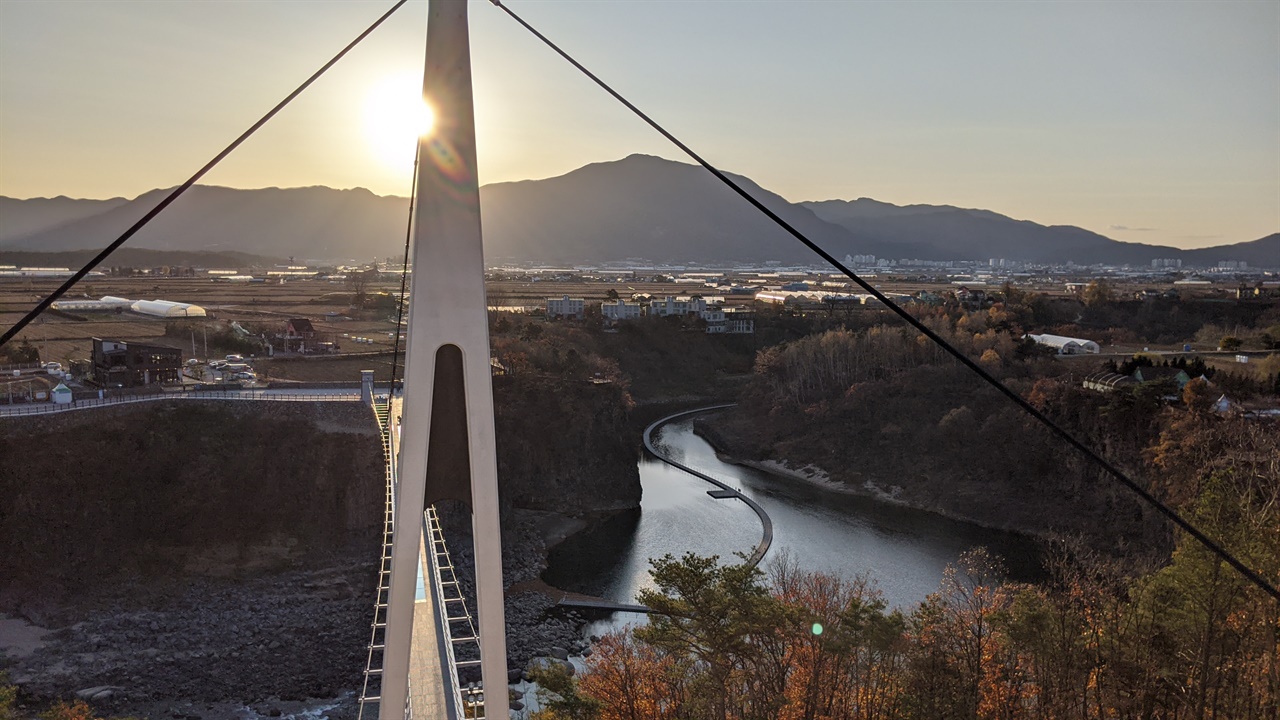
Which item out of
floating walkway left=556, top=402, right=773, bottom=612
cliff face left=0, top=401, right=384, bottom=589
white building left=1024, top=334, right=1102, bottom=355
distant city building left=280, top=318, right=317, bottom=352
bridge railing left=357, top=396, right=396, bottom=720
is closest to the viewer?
bridge railing left=357, top=396, right=396, bottom=720

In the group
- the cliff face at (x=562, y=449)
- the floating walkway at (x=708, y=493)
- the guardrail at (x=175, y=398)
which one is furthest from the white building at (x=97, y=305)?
the floating walkway at (x=708, y=493)

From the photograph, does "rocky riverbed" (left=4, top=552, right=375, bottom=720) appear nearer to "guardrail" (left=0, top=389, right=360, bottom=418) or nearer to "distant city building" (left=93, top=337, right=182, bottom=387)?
"guardrail" (left=0, top=389, right=360, bottom=418)

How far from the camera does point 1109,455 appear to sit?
28.8 metres

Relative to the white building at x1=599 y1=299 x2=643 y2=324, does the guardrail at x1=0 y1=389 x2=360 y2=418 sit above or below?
below

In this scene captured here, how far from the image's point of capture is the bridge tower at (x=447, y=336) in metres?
4.27

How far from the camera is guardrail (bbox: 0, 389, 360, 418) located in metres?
23.2

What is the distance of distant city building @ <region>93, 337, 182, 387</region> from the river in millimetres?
14622

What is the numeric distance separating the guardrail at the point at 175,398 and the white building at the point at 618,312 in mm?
27931

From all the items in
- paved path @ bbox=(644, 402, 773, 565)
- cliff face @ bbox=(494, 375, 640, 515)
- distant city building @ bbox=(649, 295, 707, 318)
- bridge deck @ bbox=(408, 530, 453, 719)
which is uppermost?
distant city building @ bbox=(649, 295, 707, 318)

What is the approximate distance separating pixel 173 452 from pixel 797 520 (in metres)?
18.6

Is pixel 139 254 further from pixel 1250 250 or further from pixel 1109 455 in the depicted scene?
pixel 1250 250

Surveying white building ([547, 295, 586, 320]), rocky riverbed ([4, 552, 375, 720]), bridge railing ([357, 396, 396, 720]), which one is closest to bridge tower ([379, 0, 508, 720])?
bridge railing ([357, 396, 396, 720])

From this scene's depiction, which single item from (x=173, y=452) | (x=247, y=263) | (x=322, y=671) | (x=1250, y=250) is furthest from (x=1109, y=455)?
(x=1250, y=250)

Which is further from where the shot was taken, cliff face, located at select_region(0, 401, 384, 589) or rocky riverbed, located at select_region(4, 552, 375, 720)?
cliff face, located at select_region(0, 401, 384, 589)
